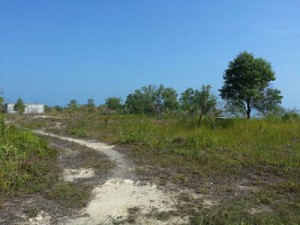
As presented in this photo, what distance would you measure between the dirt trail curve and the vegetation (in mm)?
21242

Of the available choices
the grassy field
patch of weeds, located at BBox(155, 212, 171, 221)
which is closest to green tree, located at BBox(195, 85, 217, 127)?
the grassy field

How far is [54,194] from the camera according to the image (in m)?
5.89

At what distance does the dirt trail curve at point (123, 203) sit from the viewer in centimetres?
489

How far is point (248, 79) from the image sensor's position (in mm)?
27453

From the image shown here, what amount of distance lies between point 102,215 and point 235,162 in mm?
3994

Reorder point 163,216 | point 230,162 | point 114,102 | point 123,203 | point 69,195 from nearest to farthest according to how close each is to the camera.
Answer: point 163,216 < point 123,203 < point 69,195 < point 230,162 < point 114,102

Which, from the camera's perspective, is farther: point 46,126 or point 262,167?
point 46,126

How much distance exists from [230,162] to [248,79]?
20560mm

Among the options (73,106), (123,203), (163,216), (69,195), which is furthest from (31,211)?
(73,106)

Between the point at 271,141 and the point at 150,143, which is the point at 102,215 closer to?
the point at 150,143

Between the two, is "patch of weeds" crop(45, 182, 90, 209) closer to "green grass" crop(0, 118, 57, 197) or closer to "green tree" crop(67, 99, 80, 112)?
"green grass" crop(0, 118, 57, 197)

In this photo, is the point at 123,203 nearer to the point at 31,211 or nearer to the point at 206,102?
the point at 31,211

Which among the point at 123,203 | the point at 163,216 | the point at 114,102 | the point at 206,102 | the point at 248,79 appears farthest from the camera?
the point at 114,102

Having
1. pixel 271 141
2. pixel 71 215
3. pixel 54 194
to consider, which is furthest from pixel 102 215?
pixel 271 141
